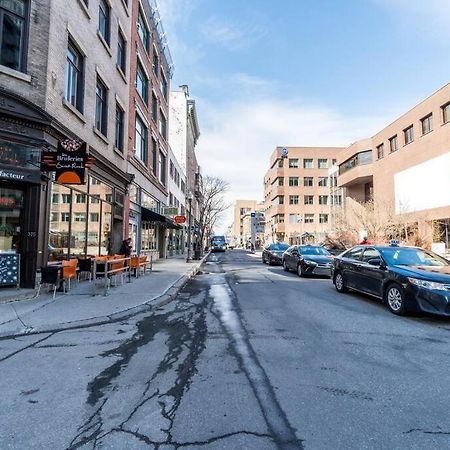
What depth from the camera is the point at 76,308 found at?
8219 mm

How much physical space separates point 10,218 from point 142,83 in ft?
54.5

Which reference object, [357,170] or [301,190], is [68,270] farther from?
[301,190]

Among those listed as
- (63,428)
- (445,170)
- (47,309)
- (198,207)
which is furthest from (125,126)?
(198,207)

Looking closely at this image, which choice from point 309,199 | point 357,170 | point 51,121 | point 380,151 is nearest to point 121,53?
point 51,121

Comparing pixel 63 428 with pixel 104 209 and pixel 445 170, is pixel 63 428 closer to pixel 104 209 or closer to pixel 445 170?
pixel 104 209

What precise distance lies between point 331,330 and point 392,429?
11.5 ft

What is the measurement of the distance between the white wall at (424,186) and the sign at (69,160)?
30245mm

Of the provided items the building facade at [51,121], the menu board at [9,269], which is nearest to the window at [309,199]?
the building facade at [51,121]

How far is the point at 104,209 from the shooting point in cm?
1580

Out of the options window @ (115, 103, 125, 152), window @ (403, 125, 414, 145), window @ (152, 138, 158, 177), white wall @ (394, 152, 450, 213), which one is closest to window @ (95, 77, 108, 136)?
window @ (115, 103, 125, 152)

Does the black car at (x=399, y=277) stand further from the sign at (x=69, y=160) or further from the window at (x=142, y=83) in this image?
the window at (x=142, y=83)

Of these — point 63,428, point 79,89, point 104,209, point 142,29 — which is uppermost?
point 142,29

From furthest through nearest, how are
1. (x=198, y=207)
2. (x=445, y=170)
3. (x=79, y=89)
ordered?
(x=198, y=207)
(x=445, y=170)
(x=79, y=89)

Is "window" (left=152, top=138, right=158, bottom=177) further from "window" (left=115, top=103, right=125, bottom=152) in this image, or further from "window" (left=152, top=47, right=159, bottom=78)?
"window" (left=115, top=103, right=125, bottom=152)
